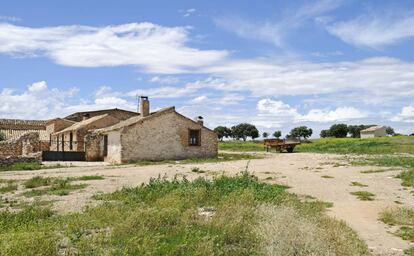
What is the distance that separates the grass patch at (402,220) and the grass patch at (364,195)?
2.04 meters

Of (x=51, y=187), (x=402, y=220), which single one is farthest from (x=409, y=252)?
(x=51, y=187)

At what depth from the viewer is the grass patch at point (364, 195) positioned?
14.5 meters

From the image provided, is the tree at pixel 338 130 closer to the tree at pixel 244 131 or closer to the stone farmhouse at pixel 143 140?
the tree at pixel 244 131

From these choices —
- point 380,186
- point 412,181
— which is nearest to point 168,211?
point 380,186

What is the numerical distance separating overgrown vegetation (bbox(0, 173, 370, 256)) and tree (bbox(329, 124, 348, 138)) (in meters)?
106

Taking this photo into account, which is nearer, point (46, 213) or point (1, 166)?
point (46, 213)

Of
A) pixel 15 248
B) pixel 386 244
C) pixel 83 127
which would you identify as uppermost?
pixel 83 127

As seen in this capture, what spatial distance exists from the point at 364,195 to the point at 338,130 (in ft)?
334

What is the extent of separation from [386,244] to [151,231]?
4.69m

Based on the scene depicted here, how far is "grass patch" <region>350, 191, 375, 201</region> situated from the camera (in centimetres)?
1447

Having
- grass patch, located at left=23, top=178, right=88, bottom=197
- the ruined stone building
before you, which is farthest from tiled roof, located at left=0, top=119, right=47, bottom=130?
grass patch, located at left=23, top=178, right=88, bottom=197

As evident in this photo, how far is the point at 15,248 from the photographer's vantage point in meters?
6.52

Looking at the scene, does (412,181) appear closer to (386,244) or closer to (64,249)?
(386,244)

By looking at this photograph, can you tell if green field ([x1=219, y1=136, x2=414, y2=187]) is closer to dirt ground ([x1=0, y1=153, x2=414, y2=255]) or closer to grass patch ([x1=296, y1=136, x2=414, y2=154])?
grass patch ([x1=296, y1=136, x2=414, y2=154])
